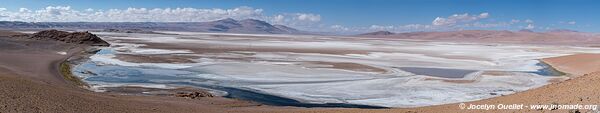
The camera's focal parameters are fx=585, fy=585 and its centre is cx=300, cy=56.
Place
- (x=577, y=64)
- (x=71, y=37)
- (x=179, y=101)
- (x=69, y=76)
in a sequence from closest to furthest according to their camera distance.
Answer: (x=179, y=101) → (x=69, y=76) → (x=577, y=64) → (x=71, y=37)

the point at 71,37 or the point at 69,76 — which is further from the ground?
the point at 69,76

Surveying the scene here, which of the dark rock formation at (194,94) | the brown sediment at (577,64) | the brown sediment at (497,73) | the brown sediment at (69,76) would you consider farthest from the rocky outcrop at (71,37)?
the brown sediment at (577,64)

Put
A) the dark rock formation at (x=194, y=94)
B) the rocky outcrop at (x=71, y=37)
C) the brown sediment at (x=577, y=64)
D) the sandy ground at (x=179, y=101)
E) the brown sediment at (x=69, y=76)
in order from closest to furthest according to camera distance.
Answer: the sandy ground at (x=179, y=101), the dark rock formation at (x=194, y=94), the brown sediment at (x=69, y=76), the brown sediment at (x=577, y=64), the rocky outcrop at (x=71, y=37)

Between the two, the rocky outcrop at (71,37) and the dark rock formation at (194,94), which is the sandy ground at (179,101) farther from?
the rocky outcrop at (71,37)

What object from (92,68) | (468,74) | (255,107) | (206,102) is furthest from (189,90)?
(468,74)

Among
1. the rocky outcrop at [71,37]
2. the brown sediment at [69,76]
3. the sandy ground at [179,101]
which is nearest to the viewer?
the sandy ground at [179,101]

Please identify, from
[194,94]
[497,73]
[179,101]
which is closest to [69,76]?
[194,94]

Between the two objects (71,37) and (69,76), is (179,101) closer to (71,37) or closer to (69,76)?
(69,76)

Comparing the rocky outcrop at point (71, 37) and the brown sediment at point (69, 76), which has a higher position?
the brown sediment at point (69, 76)

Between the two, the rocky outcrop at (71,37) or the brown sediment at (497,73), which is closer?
the brown sediment at (497,73)

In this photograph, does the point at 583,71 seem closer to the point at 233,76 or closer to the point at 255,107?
the point at 233,76

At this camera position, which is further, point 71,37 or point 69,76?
point 71,37
